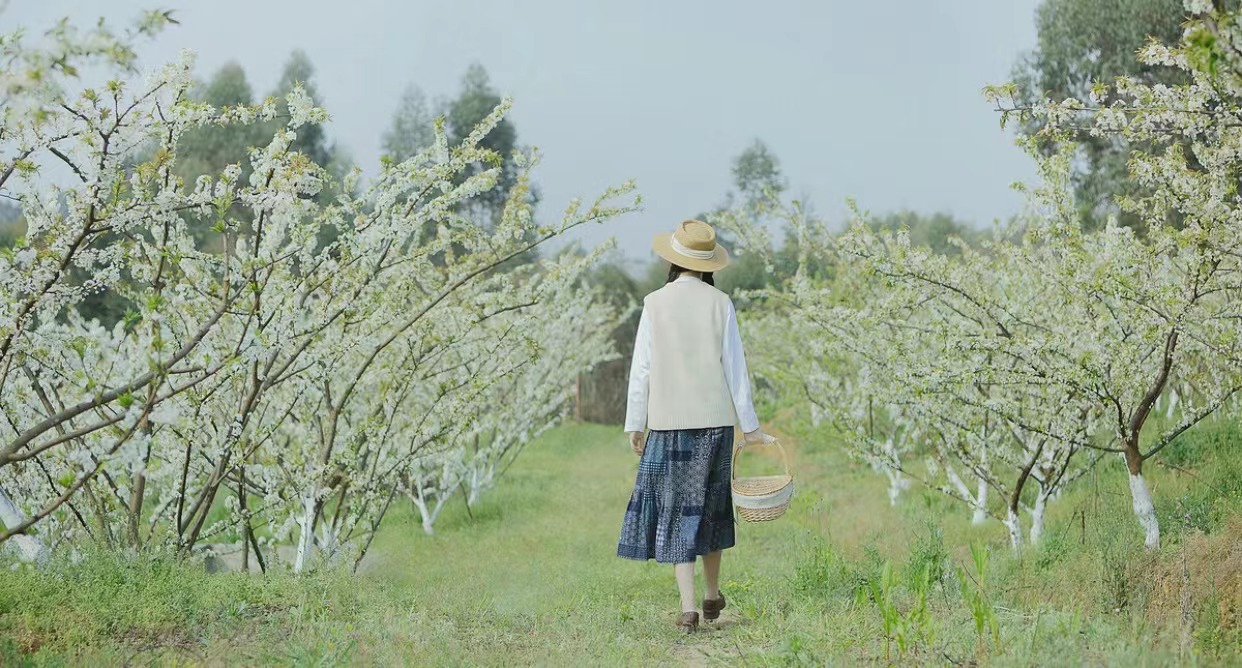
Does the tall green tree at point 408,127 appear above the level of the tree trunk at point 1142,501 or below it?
above

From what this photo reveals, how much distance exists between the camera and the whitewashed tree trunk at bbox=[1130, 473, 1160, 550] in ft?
19.1

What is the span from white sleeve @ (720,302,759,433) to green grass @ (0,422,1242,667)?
97 centimetres

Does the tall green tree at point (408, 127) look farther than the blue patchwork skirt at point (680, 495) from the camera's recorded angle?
Yes

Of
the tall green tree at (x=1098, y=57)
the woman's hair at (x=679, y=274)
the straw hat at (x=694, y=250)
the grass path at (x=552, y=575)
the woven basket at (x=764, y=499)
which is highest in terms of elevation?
the tall green tree at (x=1098, y=57)

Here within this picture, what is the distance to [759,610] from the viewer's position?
221 inches

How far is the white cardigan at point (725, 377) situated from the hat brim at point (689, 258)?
9 centimetres

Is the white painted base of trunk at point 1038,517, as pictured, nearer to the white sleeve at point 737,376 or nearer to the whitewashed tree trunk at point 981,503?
the whitewashed tree trunk at point 981,503

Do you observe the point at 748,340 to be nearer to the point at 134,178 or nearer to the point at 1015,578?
the point at 1015,578

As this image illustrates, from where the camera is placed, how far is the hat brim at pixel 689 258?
5.66m

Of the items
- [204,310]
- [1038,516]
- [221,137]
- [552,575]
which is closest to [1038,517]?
[1038,516]

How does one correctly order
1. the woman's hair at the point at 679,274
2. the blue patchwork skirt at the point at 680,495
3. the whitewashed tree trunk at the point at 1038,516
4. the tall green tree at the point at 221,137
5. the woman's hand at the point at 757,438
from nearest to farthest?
the woman's hand at the point at 757,438 → the blue patchwork skirt at the point at 680,495 → the woman's hair at the point at 679,274 → the whitewashed tree trunk at the point at 1038,516 → the tall green tree at the point at 221,137

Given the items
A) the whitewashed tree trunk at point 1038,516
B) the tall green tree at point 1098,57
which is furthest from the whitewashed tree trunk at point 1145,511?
the tall green tree at point 1098,57

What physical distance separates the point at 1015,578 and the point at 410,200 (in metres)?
3.89

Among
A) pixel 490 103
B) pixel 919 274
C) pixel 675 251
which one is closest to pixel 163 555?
pixel 675 251
